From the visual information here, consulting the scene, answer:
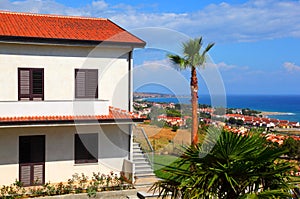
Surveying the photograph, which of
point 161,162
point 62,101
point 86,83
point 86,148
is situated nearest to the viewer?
point 62,101

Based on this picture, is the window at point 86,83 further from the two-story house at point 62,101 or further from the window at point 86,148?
the window at point 86,148

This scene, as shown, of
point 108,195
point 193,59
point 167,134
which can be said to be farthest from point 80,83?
point 193,59

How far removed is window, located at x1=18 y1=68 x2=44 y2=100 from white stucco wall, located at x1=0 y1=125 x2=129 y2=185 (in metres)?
1.36

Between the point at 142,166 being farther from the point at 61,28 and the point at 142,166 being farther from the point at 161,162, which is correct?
the point at 61,28

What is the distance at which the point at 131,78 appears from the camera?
1814cm

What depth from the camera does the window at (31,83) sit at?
53.7 feet

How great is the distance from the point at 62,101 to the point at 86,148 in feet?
8.31

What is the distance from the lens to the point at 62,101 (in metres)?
16.2

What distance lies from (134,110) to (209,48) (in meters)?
7.25

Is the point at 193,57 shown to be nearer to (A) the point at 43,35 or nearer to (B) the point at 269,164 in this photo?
(A) the point at 43,35

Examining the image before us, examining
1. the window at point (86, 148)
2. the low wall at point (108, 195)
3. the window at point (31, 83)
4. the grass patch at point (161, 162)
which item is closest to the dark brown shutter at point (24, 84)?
the window at point (31, 83)

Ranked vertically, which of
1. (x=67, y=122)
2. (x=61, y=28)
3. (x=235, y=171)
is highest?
(x=61, y=28)

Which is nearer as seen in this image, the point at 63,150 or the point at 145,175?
the point at 63,150

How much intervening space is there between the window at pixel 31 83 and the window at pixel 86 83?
60.4 inches
